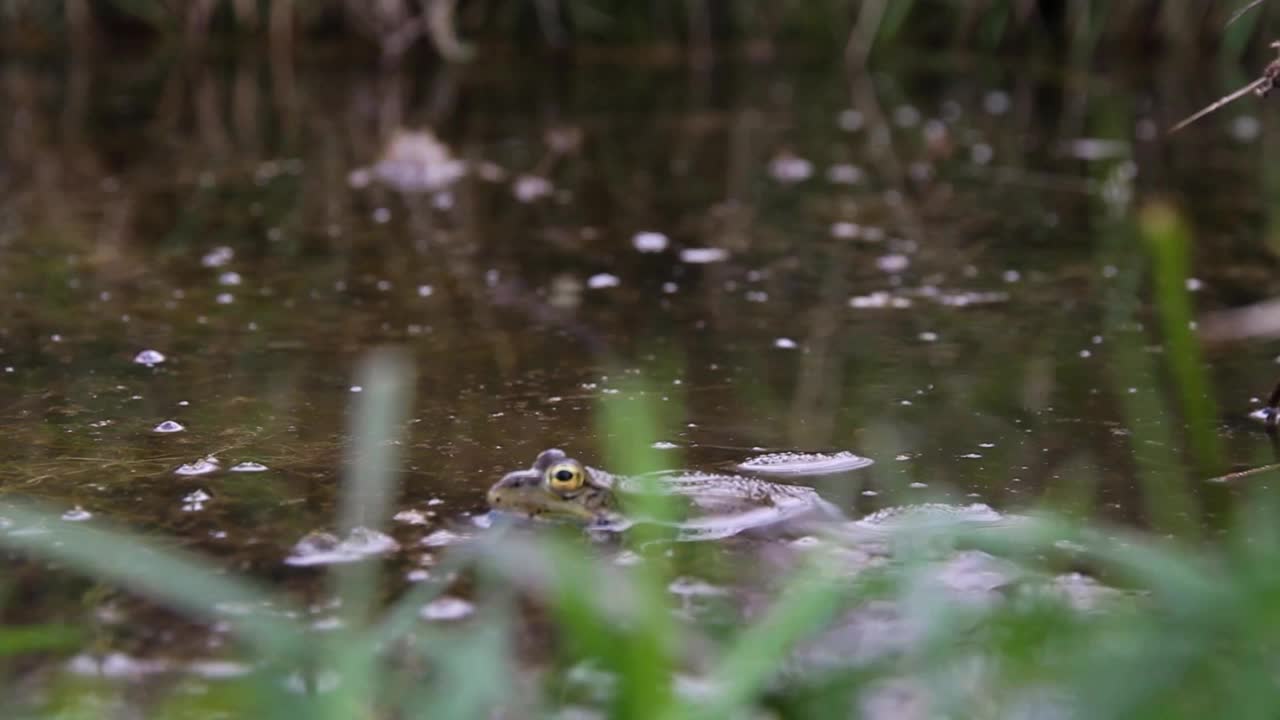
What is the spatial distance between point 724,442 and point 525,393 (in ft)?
1.58

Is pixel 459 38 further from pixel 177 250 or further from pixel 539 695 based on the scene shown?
pixel 539 695

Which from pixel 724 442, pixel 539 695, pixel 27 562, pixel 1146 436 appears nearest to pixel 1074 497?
pixel 1146 436

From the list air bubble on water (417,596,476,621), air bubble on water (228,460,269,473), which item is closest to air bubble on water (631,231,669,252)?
air bubble on water (228,460,269,473)

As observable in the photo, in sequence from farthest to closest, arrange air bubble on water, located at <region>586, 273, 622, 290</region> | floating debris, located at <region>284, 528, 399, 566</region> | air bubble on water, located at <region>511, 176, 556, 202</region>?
air bubble on water, located at <region>511, 176, 556, 202</region> < air bubble on water, located at <region>586, 273, 622, 290</region> < floating debris, located at <region>284, 528, 399, 566</region>

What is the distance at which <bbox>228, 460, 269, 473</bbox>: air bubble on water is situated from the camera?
233 centimetres

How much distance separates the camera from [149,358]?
305cm

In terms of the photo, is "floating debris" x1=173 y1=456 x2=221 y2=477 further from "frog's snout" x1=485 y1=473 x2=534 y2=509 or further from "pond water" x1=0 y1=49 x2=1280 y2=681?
"frog's snout" x1=485 y1=473 x2=534 y2=509

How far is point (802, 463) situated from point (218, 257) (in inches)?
89.9

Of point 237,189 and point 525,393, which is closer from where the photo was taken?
point 525,393

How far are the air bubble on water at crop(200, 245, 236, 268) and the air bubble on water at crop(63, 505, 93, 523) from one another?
1994mm

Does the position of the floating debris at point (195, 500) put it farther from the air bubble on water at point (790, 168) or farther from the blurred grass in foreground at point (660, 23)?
the blurred grass in foreground at point (660, 23)

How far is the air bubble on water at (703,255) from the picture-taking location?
4.27 metres

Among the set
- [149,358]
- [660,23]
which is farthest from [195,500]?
[660,23]

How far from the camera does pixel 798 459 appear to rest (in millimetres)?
2469
